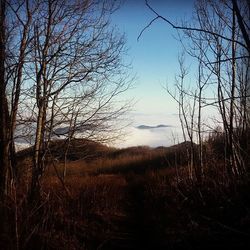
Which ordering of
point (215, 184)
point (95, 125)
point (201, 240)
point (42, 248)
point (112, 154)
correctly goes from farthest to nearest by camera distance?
1. point (112, 154)
2. point (95, 125)
3. point (215, 184)
4. point (201, 240)
5. point (42, 248)

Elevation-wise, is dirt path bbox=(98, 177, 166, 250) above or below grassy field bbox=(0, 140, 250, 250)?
below

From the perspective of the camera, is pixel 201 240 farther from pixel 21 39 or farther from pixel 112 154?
pixel 112 154

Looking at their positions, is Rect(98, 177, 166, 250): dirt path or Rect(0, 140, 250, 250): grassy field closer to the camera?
Rect(0, 140, 250, 250): grassy field

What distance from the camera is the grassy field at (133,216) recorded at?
505cm

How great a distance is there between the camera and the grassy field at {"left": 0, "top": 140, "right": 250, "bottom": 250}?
5047 millimetres

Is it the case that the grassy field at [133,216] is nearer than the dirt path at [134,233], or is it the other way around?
the grassy field at [133,216]

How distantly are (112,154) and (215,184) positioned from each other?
13.3 metres

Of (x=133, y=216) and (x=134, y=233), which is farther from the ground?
(x=133, y=216)

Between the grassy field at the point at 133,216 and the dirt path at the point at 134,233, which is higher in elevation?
the grassy field at the point at 133,216

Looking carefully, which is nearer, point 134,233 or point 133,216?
point 134,233

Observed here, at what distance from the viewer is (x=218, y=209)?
6.30 metres

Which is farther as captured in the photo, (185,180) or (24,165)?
(24,165)

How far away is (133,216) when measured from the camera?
8609mm

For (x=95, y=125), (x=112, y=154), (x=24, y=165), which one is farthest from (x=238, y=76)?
(x=112, y=154)
